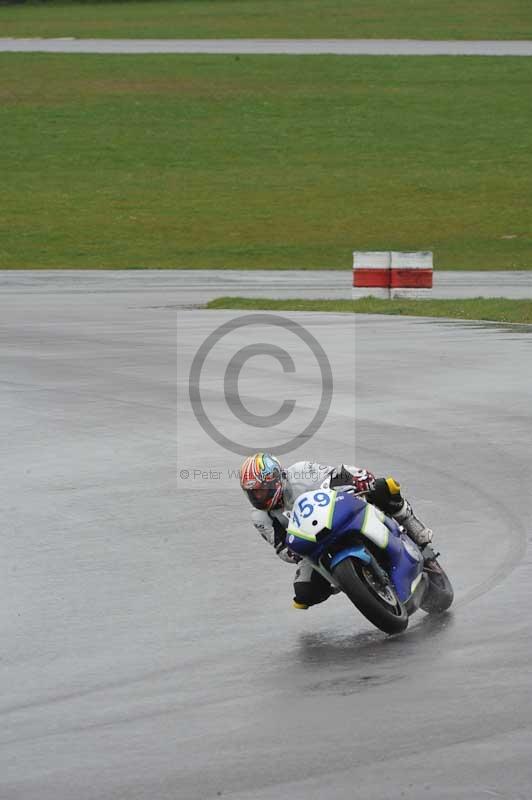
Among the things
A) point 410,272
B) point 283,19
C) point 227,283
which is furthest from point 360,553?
point 283,19

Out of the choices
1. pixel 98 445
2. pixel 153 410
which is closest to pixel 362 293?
pixel 153 410

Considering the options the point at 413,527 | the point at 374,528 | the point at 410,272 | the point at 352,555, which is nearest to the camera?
the point at 352,555

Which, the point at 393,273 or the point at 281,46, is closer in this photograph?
the point at 393,273

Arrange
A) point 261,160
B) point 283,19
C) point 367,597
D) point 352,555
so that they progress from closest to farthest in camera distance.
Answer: point 367,597 < point 352,555 < point 261,160 < point 283,19

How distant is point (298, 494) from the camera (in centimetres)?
877

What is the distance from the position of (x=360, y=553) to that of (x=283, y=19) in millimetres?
64215

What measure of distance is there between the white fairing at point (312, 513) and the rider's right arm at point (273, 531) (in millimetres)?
365

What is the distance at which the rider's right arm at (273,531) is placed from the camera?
877 centimetres

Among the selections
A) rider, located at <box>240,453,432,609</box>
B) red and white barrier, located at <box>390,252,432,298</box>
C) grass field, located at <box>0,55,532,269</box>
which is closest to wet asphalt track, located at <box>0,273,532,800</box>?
rider, located at <box>240,453,432,609</box>

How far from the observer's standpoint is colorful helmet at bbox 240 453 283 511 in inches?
335

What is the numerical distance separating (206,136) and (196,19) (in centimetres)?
2418

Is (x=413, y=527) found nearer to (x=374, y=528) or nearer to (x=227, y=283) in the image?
(x=374, y=528)

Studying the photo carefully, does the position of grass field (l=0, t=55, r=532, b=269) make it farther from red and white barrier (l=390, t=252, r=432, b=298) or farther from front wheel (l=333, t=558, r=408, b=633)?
front wheel (l=333, t=558, r=408, b=633)

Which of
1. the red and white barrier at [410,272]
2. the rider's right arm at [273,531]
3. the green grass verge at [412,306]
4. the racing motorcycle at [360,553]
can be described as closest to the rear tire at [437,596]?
the racing motorcycle at [360,553]
